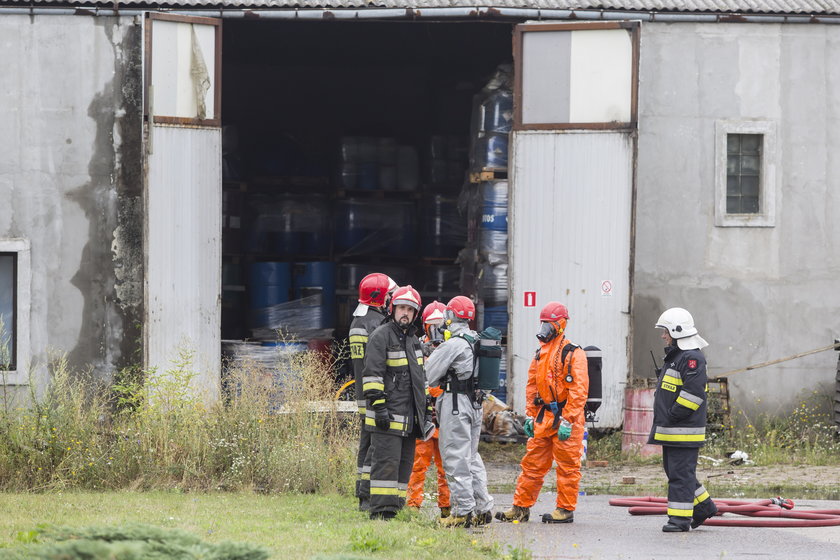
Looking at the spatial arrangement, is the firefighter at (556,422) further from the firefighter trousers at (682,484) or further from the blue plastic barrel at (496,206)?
the blue plastic barrel at (496,206)

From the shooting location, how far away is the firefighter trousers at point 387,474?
9.38 metres

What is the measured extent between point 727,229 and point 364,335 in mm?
8116

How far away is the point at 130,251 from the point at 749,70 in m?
8.61

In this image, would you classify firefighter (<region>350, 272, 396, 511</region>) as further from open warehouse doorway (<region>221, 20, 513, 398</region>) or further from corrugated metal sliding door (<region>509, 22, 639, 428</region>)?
open warehouse doorway (<region>221, 20, 513, 398</region>)

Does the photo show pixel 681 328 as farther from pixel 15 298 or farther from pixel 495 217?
pixel 15 298

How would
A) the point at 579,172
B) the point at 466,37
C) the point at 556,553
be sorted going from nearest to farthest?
the point at 556,553, the point at 579,172, the point at 466,37

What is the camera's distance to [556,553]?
8547 millimetres

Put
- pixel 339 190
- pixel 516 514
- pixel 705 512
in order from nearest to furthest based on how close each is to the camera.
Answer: pixel 705 512, pixel 516 514, pixel 339 190

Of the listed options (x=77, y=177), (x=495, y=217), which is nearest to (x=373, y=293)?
(x=495, y=217)

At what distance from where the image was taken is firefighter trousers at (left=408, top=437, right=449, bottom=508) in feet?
33.7

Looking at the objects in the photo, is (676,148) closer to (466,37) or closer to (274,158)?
(466,37)

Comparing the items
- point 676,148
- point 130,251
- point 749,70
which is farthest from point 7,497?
point 749,70

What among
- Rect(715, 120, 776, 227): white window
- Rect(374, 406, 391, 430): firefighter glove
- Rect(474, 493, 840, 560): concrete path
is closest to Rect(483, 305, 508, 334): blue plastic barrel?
Rect(715, 120, 776, 227): white window

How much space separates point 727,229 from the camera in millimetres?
16625
